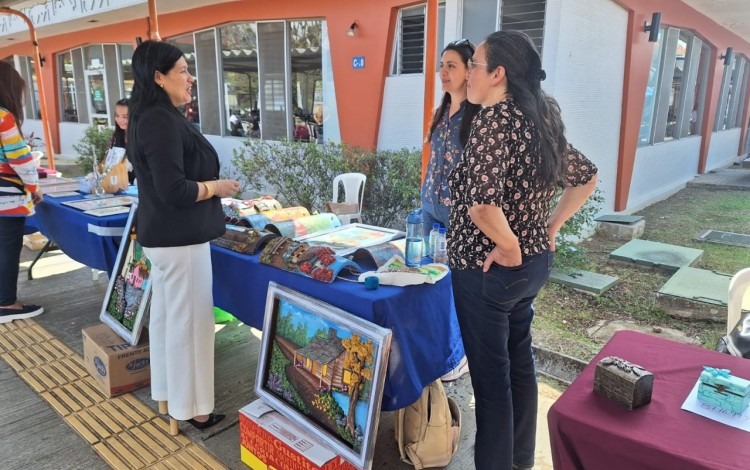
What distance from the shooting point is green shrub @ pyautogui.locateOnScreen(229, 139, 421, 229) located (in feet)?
17.3

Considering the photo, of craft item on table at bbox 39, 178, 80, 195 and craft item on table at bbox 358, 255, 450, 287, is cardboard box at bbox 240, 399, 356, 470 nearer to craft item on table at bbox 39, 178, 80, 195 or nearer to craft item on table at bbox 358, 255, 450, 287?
craft item on table at bbox 358, 255, 450, 287

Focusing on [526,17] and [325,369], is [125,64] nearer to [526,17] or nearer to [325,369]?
[526,17]

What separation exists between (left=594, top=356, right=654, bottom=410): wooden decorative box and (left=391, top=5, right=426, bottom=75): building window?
568 cm

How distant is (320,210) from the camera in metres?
5.98

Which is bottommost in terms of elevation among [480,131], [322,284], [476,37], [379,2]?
[322,284]

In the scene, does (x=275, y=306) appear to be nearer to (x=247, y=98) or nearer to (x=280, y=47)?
(x=280, y=47)

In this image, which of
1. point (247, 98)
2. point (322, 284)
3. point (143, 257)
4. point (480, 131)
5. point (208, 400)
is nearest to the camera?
point (480, 131)

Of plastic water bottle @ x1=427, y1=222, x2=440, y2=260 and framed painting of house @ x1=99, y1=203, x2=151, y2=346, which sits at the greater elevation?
plastic water bottle @ x1=427, y1=222, x2=440, y2=260

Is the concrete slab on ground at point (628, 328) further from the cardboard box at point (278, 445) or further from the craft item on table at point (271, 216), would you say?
the cardboard box at point (278, 445)

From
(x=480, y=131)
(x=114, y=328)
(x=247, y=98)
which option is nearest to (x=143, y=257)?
(x=114, y=328)

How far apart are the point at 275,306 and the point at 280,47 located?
6.80m

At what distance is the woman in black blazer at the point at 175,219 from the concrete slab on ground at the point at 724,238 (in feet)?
19.6

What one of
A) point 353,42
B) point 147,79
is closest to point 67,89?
point 353,42

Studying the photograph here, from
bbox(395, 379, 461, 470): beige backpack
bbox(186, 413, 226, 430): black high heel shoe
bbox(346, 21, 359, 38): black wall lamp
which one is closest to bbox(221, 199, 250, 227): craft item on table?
bbox(186, 413, 226, 430): black high heel shoe
